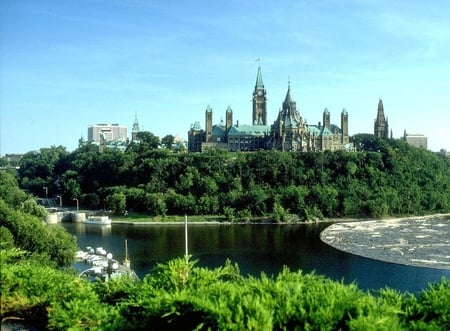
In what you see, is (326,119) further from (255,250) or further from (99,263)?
(99,263)

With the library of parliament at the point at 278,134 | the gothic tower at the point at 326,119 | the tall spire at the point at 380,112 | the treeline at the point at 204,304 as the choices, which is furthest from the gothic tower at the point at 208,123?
the treeline at the point at 204,304

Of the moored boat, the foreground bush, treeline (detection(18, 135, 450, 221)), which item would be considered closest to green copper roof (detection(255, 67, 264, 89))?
treeline (detection(18, 135, 450, 221))

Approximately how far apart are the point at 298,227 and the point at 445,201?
17886mm

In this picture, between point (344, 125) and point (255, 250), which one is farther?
point (344, 125)

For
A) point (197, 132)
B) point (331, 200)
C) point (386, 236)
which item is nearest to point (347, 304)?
point (386, 236)

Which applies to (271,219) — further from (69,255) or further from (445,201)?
(69,255)

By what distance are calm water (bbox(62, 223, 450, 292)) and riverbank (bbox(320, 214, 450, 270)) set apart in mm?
1084

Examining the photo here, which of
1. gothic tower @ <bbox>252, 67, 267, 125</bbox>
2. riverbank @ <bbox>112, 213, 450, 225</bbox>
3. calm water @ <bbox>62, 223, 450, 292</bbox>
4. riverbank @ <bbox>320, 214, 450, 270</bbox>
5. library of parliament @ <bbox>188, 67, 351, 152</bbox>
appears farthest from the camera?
gothic tower @ <bbox>252, 67, 267, 125</bbox>

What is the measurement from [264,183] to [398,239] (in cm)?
1809

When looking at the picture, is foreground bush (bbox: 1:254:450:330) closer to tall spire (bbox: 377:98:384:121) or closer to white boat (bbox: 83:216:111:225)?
white boat (bbox: 83:216:111:225)

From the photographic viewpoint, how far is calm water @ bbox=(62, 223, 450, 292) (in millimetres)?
23717

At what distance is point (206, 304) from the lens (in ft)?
23.3

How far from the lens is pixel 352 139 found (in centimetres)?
6359

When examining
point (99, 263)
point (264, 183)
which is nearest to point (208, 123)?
point (264, 183)
